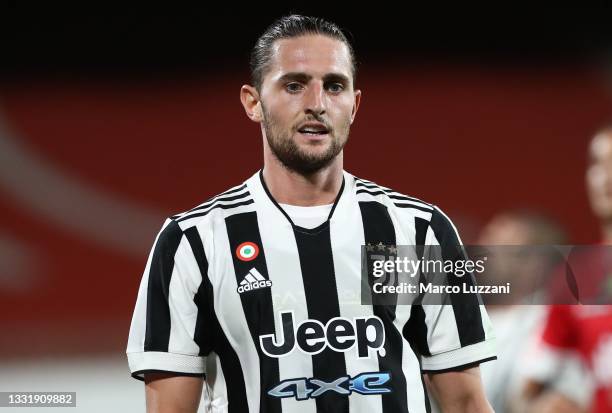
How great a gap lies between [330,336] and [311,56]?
0.58m

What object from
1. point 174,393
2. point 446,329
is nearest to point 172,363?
point 174,393

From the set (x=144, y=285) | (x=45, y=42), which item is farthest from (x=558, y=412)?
(x=45, y=42)

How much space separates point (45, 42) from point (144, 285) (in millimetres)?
1058

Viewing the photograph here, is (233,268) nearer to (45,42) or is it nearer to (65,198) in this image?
(65,198)

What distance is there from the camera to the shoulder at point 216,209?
160 centimetres

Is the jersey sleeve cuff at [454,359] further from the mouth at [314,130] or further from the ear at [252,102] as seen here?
the ear at [252,102]

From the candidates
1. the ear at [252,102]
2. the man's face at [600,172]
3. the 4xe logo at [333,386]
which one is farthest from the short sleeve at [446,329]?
the man's face at [600,172]

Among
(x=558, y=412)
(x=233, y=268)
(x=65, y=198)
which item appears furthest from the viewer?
(x=65, y=198)

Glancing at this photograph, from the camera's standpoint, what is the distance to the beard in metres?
1.55

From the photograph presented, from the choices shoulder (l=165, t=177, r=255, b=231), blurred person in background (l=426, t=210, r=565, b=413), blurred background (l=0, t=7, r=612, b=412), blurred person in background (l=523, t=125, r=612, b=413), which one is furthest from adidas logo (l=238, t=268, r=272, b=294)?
blurred person in background (l=523, t=125, r=612, b=413)

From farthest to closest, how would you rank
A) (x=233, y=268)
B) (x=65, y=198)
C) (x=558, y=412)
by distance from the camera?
1. (x=65, y=198)
2. (x=558, y=412)
3. (x=233, y=268)

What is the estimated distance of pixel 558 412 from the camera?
2.12 m

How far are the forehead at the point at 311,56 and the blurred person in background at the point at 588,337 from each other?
37.6 inches

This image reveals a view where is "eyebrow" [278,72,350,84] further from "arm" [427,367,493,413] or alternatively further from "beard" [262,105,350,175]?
"arm" [427,367,493,413]
